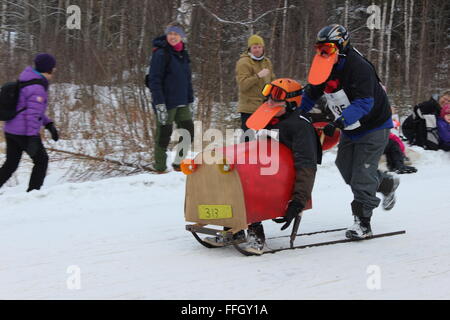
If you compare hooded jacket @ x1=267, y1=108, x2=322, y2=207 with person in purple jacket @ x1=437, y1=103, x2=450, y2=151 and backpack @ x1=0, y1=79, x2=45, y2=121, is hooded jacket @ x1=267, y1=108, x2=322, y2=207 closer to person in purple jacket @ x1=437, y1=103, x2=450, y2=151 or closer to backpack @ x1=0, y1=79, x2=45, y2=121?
backpack @ x1=0, y1=79, x2=45, y2=121

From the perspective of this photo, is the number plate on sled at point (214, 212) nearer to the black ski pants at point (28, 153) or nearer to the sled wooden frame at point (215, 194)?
Answer: the sled wooden frame at point (215, 194)

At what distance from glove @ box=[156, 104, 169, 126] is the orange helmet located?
9.86 ft

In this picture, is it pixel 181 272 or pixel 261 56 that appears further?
pixel 261 56

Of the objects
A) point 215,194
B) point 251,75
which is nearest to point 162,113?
point 251,75

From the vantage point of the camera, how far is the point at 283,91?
13.8 ft

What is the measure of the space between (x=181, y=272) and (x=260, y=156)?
3.31 ft

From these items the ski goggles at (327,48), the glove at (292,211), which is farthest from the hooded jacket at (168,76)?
the glove at (292,211)

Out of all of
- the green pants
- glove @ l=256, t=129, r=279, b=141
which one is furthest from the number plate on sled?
the green pants

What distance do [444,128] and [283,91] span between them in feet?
19.1

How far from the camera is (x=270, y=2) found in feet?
45.5

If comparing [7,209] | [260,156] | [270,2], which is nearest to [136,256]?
[260,156]

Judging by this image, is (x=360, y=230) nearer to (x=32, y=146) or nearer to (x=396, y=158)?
(x=32, y=146)

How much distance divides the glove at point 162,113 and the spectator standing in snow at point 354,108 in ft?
9.34
